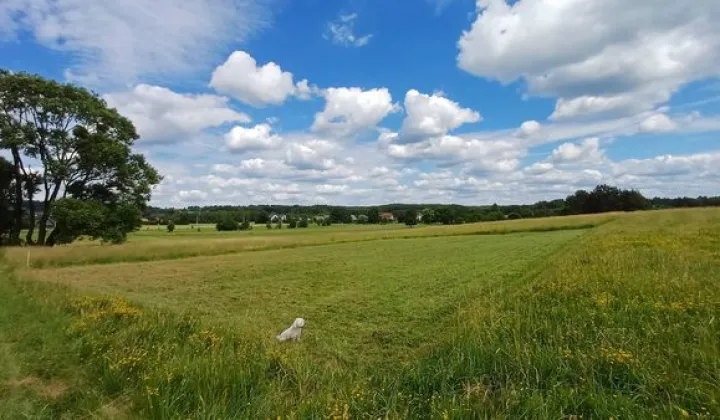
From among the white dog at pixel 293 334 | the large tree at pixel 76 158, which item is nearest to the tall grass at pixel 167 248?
the large tree at pixel 76 158

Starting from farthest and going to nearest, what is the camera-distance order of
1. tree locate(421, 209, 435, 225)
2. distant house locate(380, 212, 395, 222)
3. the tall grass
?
distant house locate(380, 212, 395, 222)
tree locate(421, 209, 435, 225)
the tall grass

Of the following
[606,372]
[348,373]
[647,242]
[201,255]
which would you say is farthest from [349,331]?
[201,255]

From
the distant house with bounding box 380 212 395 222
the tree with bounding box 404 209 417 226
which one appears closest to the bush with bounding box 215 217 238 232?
the tree with bounding box 404 209 417 226

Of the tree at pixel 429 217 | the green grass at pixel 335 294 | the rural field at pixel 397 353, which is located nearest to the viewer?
the rural field at pixel 397 353

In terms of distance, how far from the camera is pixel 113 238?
37.9 meters

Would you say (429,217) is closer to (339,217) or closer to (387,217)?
(387,217)

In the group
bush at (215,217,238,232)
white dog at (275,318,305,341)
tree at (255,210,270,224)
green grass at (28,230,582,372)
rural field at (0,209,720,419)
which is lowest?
green grass at (28,230,582,372)

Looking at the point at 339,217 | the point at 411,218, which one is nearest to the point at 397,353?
the point at 411,218

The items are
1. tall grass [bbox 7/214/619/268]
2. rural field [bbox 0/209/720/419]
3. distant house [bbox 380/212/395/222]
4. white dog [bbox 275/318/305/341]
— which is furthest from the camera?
distant house [bbox 380/212/395/222]

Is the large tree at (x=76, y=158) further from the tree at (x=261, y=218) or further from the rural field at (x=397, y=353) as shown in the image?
the tree at (x=261, y=218)

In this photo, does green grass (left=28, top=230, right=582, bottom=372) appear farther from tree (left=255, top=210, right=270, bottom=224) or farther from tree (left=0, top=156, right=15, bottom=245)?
tree (left=255, top=210, right=270, bottom=224)

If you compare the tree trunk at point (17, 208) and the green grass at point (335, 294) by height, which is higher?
the tree trunk at point (17, 208)

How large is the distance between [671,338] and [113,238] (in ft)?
139

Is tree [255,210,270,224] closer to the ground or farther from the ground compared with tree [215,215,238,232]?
farther from the ground
